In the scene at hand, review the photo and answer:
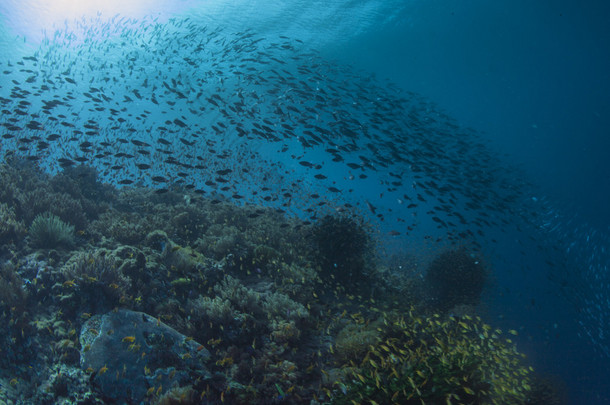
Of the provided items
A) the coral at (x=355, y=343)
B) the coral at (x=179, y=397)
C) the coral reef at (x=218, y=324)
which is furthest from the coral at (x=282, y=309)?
the coral at (x=179, y=397)

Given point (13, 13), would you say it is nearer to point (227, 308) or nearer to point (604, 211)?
point (227, 308)

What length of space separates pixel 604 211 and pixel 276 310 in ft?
274

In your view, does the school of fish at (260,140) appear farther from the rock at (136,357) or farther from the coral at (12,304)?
the rock at (136,357)

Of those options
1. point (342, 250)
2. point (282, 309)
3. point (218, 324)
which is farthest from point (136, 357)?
point (342, 250)

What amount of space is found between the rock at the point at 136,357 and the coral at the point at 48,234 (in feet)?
13.0

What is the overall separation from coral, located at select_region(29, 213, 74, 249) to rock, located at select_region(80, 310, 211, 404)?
3.97 metres

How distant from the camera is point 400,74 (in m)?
35.7

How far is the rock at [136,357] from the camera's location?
450 cm

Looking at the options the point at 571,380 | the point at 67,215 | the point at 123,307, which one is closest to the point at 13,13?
the point at 67,215

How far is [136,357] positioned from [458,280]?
11.9 m

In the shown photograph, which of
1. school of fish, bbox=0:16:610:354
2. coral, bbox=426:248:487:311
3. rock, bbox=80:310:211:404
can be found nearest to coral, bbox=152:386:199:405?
rock, bbox=80:310:211:404

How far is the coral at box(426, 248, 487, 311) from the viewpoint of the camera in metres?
12.0

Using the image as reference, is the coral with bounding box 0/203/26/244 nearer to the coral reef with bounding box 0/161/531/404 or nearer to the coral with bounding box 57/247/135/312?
the coral reef with bounding box 0/161/531/404

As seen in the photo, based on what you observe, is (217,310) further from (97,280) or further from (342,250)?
(342,250)
